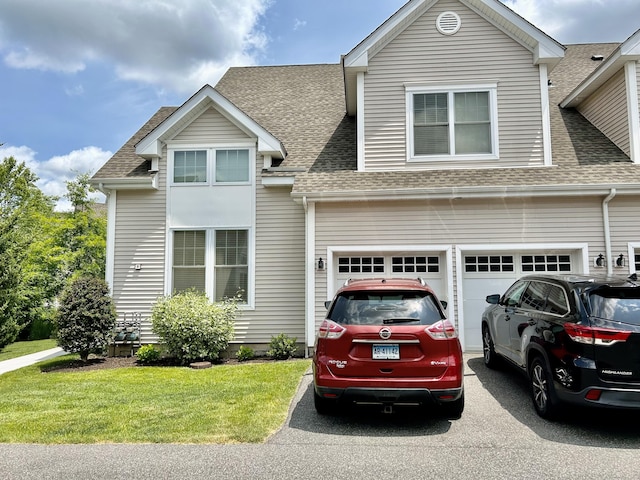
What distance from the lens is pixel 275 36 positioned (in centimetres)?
1212

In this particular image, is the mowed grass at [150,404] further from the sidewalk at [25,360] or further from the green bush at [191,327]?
the sidewalk at [25,360]

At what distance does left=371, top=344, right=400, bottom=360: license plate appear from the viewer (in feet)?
15.7

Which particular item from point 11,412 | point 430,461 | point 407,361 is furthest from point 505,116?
point 11,412

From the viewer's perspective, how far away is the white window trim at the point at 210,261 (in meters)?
10.7

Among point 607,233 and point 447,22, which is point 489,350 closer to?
point 607,233

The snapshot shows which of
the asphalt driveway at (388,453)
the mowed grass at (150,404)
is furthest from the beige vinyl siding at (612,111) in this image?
the mowed grass at (150,404)

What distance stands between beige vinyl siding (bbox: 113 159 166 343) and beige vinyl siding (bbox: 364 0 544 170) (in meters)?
5.71

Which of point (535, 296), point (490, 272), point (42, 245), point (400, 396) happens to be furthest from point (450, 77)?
point (42, 245)

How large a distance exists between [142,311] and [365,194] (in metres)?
6.45

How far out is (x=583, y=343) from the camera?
453cm

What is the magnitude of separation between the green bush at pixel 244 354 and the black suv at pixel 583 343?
617cm

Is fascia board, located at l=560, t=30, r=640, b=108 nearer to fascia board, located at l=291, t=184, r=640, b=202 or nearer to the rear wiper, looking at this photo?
fascia board, located at l=291, t=184, r=640, b=202

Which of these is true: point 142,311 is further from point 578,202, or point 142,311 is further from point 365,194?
point 578,202

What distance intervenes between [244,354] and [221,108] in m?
6.33
